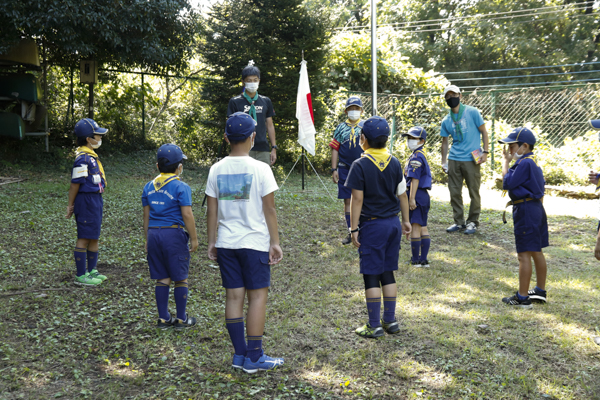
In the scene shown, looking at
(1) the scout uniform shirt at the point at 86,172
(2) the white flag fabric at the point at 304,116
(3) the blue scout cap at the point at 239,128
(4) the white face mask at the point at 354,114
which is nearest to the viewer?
(3) the blue scout cap at the point at 239,128

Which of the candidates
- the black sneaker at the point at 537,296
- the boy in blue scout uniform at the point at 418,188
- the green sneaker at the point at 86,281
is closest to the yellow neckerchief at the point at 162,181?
the green sneaker at the point at 86,281

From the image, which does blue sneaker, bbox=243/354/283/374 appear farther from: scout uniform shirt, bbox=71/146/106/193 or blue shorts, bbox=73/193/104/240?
scout uniform shirt, bbox=71/146/106/193

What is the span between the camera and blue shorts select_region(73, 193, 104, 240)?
16.2 feet

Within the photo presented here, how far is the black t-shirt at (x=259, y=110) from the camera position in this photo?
628cm

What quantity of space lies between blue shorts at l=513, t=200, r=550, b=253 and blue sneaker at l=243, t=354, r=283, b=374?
2.52 metres

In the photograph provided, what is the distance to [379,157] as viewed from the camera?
12.9ft

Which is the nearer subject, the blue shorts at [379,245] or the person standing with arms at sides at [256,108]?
the blue shorts at [379,245]

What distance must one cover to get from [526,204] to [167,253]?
323 centimetres

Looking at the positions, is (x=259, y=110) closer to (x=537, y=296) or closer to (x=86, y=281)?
(x=86, y=281)

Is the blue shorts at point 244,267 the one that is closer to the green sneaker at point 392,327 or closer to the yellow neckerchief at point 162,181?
the yellow neckerchief at point 162,181

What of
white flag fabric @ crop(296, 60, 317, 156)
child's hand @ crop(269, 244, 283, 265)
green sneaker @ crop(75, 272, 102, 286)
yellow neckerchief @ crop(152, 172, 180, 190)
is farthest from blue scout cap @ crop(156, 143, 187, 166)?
white flag fabric @ crop(296, 60, 317, 156)

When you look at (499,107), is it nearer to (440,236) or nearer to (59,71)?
(440,236)

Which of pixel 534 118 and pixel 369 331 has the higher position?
pixel 534 118

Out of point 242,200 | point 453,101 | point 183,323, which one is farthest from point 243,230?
point 453,101
